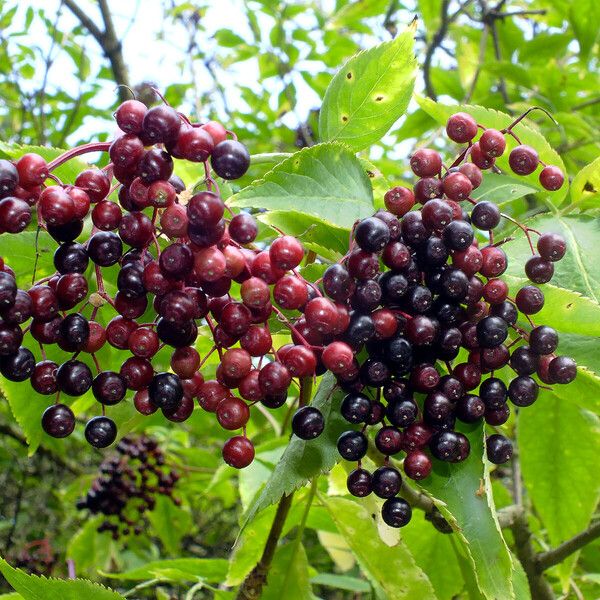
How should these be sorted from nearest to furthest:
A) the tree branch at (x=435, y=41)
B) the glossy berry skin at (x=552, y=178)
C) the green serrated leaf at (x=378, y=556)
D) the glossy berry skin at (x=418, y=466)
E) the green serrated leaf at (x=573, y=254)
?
the glossy berry skin at (x=418, y=466), the green serrated leaf at (x=573, y=254), the glossy berry skin at (x=552, y=178), the green serrated leaf at (x=378, y=556), the tree branch at (x=435, y=41)

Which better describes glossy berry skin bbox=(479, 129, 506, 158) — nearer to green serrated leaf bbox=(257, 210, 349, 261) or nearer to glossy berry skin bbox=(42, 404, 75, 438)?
green serrated leaf bbox=(257, 210, 349, 261)

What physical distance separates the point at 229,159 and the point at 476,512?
55cm

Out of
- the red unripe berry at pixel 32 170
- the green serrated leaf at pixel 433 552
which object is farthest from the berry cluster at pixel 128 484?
the red unripe berry at pixel 32 170

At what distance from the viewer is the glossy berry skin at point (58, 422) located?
99 cm

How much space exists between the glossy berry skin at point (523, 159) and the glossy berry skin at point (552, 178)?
67mm

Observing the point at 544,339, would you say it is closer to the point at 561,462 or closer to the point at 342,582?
the point at 561,462

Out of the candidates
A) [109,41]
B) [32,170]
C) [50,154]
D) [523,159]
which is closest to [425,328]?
[523,159]

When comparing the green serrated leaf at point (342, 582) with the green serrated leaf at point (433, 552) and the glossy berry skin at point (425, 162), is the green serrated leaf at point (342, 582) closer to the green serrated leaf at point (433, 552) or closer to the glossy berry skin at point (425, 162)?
the green serrated leaf at point (433, 552)

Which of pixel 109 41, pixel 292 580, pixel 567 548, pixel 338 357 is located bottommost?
pixel 292 580

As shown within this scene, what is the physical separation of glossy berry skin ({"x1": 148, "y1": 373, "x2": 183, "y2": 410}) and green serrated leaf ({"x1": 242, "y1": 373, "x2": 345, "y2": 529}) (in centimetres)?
18

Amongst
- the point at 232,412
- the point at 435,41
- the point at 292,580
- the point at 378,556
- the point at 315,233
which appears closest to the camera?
the point at 232,412

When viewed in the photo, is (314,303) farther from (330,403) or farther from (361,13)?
(361,13)

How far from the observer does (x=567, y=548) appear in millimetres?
1597

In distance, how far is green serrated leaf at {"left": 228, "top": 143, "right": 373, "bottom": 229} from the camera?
0.96 meters
